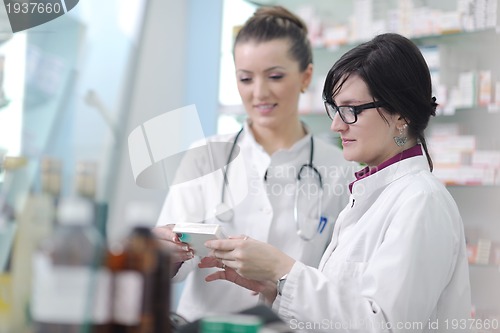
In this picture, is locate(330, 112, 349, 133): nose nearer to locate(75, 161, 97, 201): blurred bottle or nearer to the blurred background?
the blurred background

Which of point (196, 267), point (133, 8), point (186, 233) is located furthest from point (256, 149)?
point (133, 8)

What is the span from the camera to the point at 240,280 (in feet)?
6.04

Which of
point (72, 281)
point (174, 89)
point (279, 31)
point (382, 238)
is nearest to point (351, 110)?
point (382, 238)

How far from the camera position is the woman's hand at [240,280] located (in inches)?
66.1

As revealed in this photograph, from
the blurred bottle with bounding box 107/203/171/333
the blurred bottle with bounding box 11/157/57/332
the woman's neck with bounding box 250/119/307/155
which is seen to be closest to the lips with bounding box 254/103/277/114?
the woman's neck with bounding box 250/119/307/155

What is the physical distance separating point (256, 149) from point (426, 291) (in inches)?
41.2

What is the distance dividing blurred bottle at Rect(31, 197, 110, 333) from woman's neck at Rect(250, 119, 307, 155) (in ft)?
5.23

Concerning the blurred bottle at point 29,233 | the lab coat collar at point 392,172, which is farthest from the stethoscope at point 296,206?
the blurred bottle at point 29,233

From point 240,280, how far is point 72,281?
3.62ft

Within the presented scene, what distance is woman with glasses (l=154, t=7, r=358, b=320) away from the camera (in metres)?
2.12

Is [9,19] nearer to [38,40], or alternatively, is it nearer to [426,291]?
[38,40]

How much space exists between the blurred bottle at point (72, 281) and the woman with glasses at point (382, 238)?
765 mm

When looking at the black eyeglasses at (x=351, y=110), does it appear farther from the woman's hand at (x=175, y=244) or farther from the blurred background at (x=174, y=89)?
the woman's hand at (x=175, y=244)

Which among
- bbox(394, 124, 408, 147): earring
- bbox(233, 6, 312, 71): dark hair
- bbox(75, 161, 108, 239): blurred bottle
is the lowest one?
bbox(75, 161, 108, 239): blurred bottle
